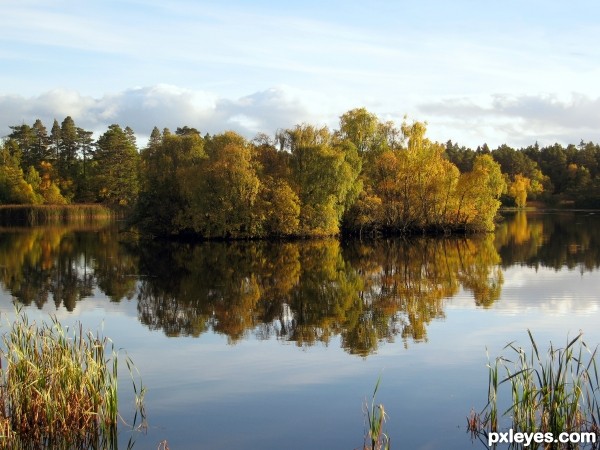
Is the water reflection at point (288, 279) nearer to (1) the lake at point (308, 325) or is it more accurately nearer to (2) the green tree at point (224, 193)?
(1) the lake at point (308, 325)

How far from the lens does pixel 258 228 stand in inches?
2130

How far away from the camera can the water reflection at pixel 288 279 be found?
20.2 metres

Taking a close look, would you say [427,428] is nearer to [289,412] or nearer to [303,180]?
[289,412]

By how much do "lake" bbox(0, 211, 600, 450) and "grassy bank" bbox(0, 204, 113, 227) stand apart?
135 feet

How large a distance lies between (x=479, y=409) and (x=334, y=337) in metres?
6.53

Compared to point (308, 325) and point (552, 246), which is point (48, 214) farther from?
point (308, 325)

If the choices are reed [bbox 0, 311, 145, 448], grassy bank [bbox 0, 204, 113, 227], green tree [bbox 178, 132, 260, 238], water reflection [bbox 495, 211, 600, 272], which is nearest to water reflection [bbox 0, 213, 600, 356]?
water reflection [bbox 495, 211, 600, 272]

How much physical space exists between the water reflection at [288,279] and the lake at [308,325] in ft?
0.38

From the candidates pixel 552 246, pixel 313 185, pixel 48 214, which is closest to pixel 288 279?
pixel 552 246

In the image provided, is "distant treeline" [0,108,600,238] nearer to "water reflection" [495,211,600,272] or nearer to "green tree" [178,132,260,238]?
"green tree" [178,132,260,238]

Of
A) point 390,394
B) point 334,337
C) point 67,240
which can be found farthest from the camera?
point 67,240

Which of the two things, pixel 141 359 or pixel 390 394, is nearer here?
pixel 390 394

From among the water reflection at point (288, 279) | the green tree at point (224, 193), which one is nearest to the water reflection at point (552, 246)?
the water reflection at point (288, 279)

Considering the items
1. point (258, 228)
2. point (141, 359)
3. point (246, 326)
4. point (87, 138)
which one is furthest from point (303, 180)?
point (87, 138)
